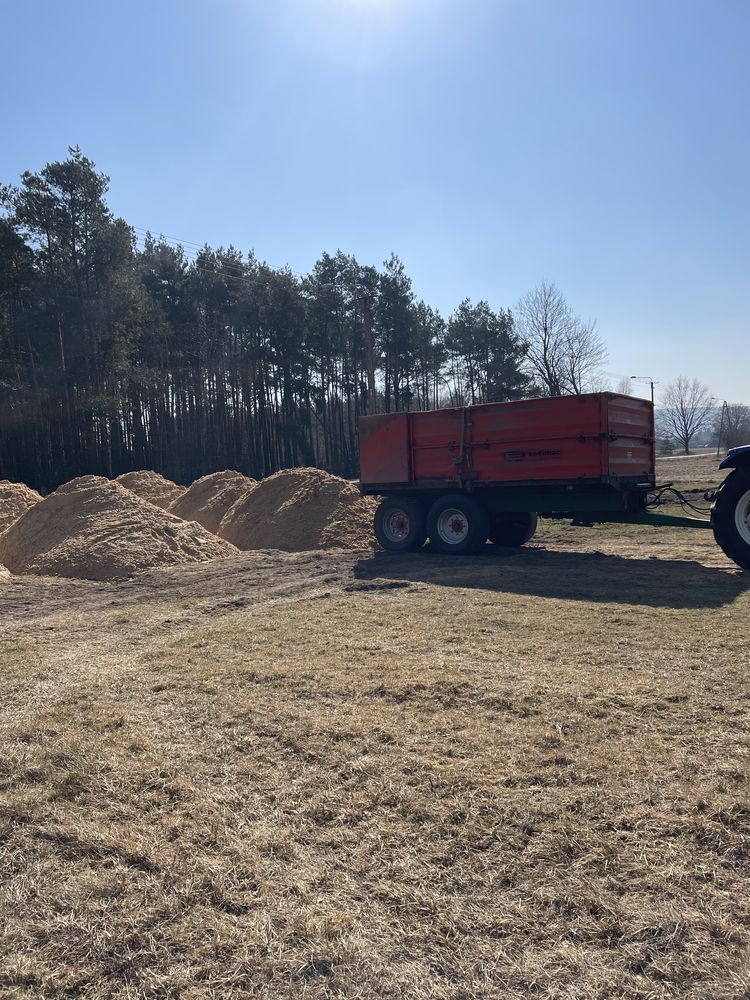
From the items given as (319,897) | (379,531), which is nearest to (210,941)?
(319,897)

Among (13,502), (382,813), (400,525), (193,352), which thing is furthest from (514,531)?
(193,352)

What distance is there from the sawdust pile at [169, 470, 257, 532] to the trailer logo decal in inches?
326

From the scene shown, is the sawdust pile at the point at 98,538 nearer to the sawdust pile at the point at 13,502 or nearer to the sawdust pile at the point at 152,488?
the sawdust pile at the point at 13,502

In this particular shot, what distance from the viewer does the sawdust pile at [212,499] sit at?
18109 millimetres

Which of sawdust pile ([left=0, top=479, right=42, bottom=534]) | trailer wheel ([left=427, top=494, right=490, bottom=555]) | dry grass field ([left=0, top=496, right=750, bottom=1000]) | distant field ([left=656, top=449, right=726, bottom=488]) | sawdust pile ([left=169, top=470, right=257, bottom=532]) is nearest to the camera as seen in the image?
dry grass field ([left=0, top=496, right=750, bottom=1000])

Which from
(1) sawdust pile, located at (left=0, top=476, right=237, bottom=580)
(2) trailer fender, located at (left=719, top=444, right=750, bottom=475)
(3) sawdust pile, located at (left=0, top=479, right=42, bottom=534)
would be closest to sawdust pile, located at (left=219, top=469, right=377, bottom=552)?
(1) sawdust pile, located at (left=0, top=476, right=237, bottom=580)

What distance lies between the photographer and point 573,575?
1043 cm

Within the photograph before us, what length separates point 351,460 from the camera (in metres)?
49.1

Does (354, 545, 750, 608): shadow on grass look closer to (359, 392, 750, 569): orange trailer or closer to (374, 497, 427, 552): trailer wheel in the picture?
(374, 497, 427, 552): trailer wheel

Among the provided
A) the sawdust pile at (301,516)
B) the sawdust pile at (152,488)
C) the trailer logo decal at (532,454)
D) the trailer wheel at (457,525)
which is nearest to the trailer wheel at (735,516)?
the trailer logo decal at (532,454)

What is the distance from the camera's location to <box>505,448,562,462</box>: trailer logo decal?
11.2 metres

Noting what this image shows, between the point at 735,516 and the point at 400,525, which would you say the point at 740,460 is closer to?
the point at 735,516

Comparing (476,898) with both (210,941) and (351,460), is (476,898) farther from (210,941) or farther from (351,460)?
(351,460)

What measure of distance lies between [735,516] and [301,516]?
8.45 metres
